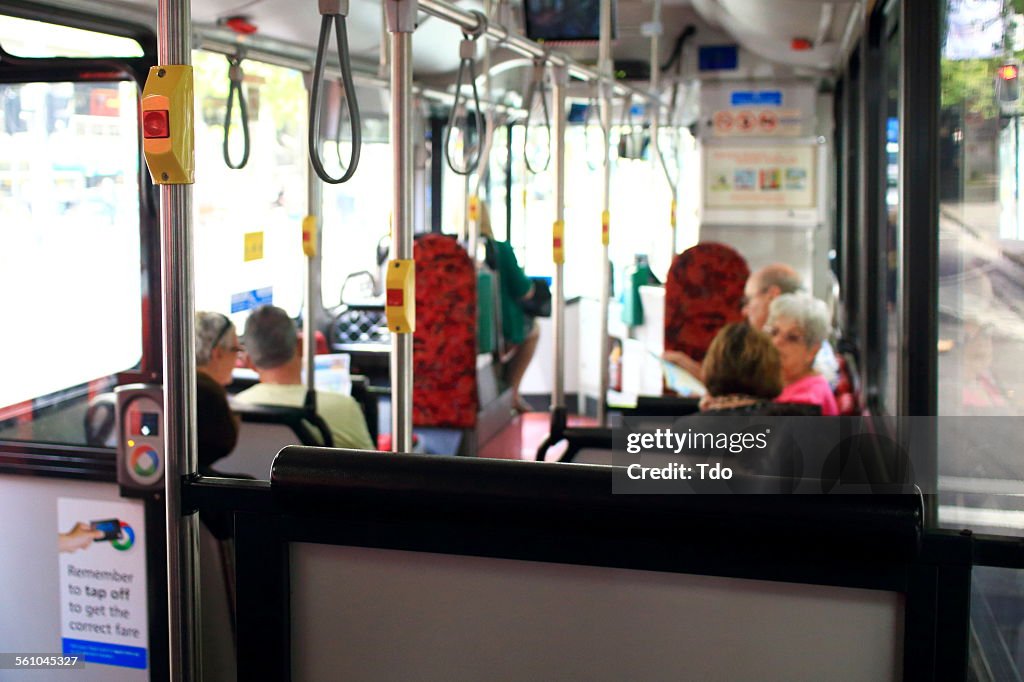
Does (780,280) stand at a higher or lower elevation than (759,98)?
lower

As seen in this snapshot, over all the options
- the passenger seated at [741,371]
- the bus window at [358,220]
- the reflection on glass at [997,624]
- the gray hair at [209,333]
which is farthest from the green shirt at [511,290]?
the reflection on glass at [997,624]

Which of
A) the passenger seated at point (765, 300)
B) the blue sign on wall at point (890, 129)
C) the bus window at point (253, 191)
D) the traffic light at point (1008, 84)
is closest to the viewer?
the traffic light at point (1008, 84)

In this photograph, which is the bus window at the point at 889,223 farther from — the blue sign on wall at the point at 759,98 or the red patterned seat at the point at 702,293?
the blue sign on wall at the point at 759,98

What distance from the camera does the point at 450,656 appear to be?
1.48 meters

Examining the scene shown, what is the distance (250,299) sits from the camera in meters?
4.16

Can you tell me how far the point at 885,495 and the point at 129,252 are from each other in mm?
2283

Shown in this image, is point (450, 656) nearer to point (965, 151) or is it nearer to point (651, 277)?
point (965, 151)

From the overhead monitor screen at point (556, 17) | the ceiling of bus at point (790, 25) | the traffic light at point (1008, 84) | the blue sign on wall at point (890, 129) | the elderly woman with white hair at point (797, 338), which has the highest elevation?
the ceiling of bus at point (790, 25)

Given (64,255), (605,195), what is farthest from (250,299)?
(605,195)

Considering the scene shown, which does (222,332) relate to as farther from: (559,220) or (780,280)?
(780,280)

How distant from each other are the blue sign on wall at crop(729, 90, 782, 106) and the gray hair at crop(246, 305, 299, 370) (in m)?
3.97

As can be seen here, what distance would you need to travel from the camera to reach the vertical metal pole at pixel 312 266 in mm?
3904

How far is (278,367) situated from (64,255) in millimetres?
783

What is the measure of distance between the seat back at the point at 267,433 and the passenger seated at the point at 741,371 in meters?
1.29
